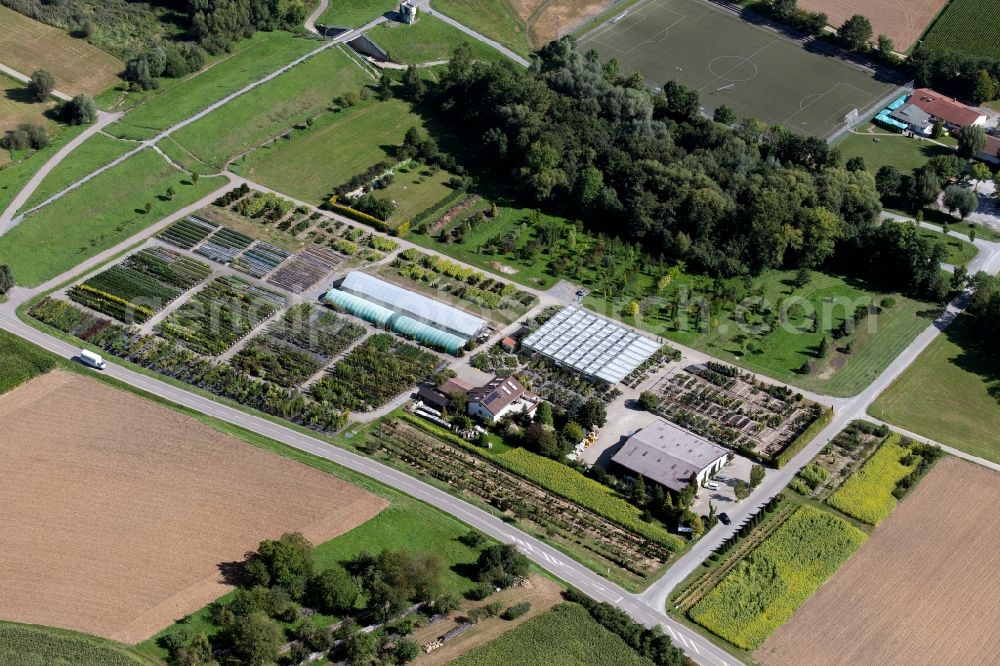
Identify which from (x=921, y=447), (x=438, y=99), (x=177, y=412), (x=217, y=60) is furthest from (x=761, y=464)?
(x=217, y=60)

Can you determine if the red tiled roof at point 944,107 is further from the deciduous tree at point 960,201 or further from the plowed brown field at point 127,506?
the plowed brown field at point 127,506

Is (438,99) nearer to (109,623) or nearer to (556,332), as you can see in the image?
(556,332)

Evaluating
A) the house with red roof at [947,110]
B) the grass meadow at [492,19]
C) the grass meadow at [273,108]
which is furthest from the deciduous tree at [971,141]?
the grass meadow at [273,108]

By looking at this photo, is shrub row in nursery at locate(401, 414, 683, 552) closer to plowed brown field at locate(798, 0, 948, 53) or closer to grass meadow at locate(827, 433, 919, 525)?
grass meadow at locate(827, 433, 919, 525)

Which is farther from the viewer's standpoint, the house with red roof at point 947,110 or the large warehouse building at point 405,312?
the house with red roof at point 947,110

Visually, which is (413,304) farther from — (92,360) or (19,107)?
(19,107)

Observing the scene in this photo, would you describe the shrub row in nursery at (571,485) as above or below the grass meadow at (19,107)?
below

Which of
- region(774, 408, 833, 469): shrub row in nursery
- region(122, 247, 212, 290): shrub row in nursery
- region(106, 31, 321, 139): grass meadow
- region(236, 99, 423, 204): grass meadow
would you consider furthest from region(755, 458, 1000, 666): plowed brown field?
region(106, 31, 321, 139): grass meadow

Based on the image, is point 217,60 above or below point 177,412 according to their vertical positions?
above
